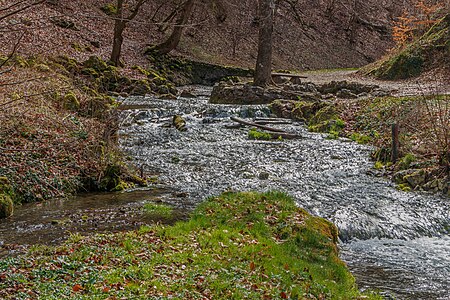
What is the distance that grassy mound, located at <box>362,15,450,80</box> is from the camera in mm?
25531

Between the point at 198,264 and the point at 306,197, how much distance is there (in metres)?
4.73

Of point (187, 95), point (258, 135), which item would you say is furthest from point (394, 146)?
point (187, 95)

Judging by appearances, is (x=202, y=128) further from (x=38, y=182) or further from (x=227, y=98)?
(x=38, y=182)

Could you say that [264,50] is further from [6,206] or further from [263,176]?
[6,206]

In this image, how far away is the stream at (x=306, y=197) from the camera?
25.3ft

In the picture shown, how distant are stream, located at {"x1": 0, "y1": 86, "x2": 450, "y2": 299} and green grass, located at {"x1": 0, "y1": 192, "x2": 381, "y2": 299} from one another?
2.47ft

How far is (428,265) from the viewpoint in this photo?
782cm

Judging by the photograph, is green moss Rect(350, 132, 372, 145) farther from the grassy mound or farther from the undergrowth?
the grassy mound

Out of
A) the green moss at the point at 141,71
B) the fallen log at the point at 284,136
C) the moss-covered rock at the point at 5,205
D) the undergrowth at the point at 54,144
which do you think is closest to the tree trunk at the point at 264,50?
the fallen log at the point at 284,136

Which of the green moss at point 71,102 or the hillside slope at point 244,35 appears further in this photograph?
the hillside slope at point 244,35

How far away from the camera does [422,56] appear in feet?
86.8

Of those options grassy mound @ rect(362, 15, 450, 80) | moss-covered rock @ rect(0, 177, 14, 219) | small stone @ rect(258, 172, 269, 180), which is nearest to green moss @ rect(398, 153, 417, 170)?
small stone @ rect(258, 172, 269, 180)

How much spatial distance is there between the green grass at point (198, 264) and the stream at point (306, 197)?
0.75 meters

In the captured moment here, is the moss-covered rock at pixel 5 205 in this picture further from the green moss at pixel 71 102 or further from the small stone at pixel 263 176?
the small stone at pixel 263 176
